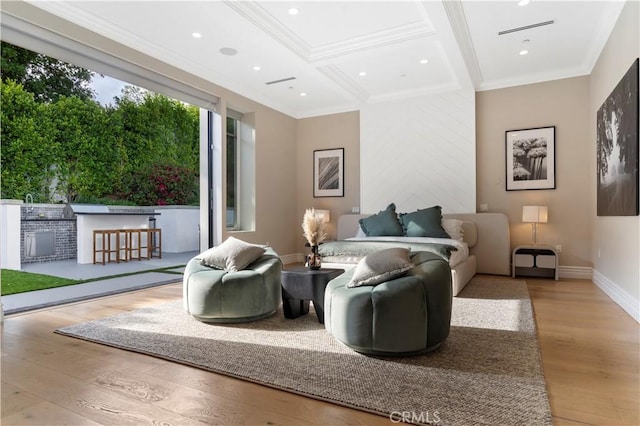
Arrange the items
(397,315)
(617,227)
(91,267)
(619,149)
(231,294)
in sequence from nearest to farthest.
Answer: (397,315), (231,294), (619,149), (617,227), (91,267)

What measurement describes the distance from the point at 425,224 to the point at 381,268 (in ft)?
9.97

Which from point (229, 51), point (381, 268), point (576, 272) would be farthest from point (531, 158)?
point (229, 51)

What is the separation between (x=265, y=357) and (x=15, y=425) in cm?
122

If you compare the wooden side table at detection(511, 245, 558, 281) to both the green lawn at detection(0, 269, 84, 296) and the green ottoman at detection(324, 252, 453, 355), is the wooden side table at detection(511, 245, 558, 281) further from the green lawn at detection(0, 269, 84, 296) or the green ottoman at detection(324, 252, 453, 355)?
the green lawn at detection(0, 269, 84, 296)

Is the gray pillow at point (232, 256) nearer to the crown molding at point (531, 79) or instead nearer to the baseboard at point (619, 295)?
the baseboard at point (619, 295)

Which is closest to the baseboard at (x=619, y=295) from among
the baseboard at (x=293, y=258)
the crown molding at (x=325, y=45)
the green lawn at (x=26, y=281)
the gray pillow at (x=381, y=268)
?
the gray pillow at (x=381, y=268)

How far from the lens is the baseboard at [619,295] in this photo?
124 inches

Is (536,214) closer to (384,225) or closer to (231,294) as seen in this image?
(384,225)

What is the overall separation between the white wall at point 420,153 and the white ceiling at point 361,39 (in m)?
0.38

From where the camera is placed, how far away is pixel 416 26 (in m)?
4.08

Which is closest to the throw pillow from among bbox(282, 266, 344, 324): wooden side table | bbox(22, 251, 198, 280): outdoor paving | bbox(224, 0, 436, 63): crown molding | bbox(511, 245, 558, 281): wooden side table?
bbox(511, 245, 558, 281): wooden side table

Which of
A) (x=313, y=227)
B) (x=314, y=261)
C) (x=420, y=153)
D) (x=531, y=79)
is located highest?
(x=531, y=79)

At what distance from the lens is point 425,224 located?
208 inches

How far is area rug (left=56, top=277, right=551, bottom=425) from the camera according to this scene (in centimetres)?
171
